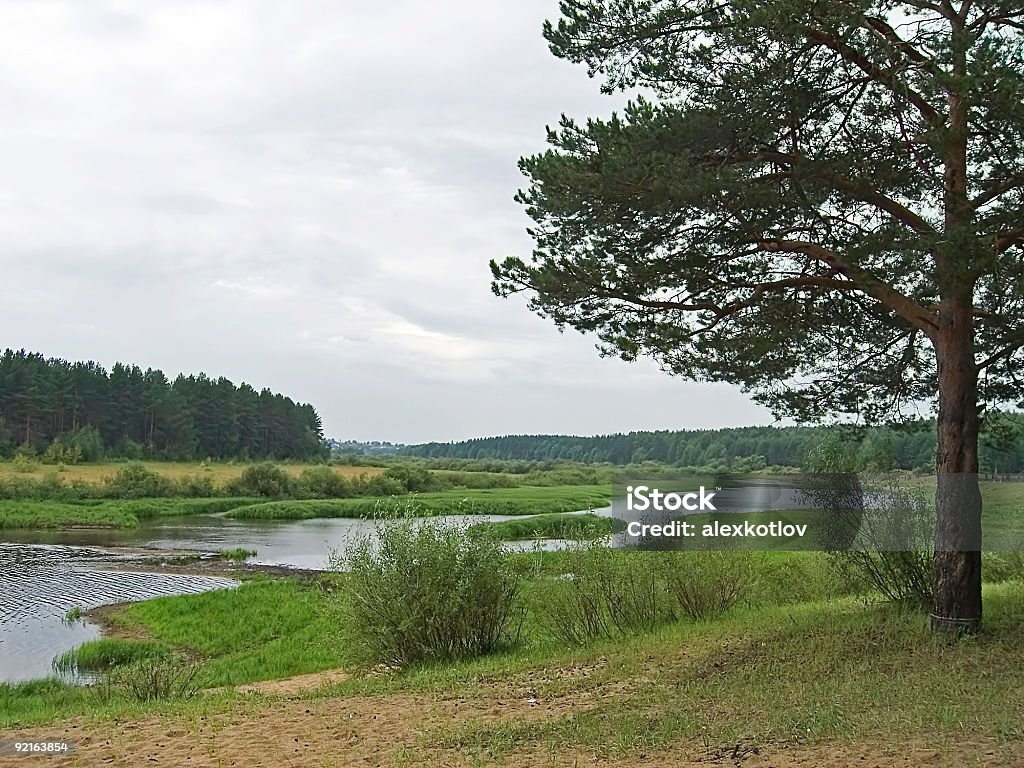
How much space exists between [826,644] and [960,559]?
74.6 inches

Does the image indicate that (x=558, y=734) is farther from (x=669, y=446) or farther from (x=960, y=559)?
(x=669, y=446)

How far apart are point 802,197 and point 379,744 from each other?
22.0 feet

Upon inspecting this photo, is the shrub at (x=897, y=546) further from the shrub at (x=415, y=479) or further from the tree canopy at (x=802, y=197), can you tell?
the shrub at (x=415, y=479)

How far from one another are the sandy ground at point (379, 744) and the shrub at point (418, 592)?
225 cm

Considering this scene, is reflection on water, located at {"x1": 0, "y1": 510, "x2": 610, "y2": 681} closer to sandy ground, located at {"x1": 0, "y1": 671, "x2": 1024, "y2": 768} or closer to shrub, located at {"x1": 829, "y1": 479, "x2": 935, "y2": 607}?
sandy ground, located at {"x1": 0, "y1": 671, "x2": 1024, "y2": 768}

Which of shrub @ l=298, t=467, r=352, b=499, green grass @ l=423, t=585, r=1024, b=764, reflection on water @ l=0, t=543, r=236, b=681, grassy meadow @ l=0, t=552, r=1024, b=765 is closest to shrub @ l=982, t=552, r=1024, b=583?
grassy meadow @ l=0, t=552, r=1024, b=765

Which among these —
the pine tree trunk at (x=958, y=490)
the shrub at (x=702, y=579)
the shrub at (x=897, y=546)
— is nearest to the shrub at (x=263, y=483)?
the shrub at (x=702, y=579)

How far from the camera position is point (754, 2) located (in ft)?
26.8

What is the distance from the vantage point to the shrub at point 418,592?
1284 centimetres

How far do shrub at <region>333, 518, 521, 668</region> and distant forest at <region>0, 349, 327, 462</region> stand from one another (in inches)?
2619

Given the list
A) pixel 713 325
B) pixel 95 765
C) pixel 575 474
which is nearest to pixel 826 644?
pixel 713 325

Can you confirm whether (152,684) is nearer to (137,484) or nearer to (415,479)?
(137,484)

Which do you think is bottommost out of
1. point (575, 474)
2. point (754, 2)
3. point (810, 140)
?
point (575, 474)

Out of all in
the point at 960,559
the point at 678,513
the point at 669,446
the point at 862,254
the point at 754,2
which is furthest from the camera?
the point at 669,446
